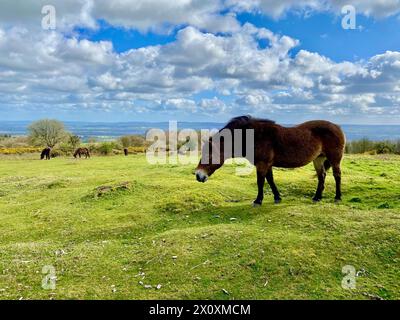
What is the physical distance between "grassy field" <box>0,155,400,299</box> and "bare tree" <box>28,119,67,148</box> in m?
74.5

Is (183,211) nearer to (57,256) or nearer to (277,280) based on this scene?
(57,256)

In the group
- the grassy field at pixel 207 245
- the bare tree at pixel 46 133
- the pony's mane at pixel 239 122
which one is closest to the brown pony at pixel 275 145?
the pony's mane at pixel 239 122

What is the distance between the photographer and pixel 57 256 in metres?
7.78

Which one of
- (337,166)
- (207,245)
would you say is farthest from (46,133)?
(207,245)

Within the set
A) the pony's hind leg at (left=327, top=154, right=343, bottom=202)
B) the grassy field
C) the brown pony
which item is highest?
the brown pony

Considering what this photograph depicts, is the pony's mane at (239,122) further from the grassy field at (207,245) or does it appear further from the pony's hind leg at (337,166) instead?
the pony's hind leg at (337,166)

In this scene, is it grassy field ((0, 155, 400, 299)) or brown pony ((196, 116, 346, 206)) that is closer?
grassy field ((0, 155, 400, 299))

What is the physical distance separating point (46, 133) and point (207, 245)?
273ft

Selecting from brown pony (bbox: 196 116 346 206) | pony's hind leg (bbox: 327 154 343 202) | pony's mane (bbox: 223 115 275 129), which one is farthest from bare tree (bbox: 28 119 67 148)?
pony's hind leg (bbox: 327 154 343 202)

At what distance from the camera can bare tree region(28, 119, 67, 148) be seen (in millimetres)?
81938

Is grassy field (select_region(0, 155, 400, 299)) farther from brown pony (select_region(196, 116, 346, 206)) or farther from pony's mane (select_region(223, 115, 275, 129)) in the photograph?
pony's mane (select_region(223, 115, 275, 129))

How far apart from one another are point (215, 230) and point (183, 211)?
2.33 metres

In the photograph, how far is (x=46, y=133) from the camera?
270 feet

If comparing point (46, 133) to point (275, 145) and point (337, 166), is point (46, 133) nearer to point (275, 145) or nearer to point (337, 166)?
point (275, 145)
